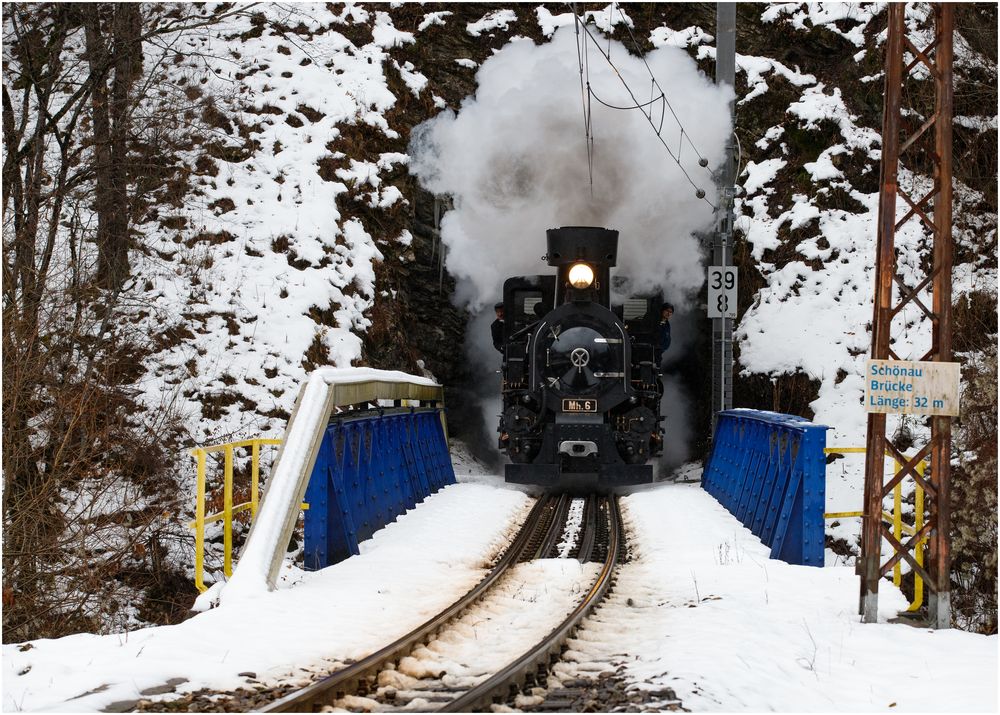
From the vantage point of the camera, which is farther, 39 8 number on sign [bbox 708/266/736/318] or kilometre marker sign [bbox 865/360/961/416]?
39 8 number on sign [bbox 708/266/736/318]

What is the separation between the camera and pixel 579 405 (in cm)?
1496

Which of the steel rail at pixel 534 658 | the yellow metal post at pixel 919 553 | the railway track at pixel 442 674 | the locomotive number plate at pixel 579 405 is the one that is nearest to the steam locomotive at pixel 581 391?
the locomotive number plate at pixel 579 405

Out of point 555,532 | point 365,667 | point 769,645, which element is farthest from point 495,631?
point 555,532

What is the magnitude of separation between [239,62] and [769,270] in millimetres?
12154

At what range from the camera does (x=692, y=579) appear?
9.02m

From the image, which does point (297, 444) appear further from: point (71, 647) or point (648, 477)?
point (648, 477)

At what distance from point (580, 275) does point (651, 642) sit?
901cm

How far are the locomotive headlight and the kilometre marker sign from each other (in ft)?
26.2

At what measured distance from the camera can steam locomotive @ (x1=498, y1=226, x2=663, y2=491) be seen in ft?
48.3

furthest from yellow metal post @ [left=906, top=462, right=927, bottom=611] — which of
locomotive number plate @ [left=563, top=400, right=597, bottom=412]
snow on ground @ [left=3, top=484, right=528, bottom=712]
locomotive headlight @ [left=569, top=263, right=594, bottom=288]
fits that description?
locomotive headlight @ [left=569, top=263, right=594, bottom=288]

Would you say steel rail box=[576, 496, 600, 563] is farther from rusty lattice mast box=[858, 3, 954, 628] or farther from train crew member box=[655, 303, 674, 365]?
rusty lattice mast box=[858, 3, 954, 628]

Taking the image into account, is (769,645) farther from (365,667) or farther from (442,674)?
(365,667)

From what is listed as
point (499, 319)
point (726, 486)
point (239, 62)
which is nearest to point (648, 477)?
point (726, 486)

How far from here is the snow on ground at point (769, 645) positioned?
563 centimetres
